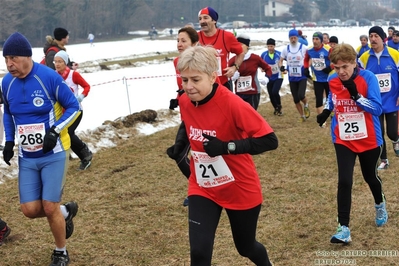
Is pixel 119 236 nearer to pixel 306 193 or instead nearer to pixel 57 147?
pixel 57 147

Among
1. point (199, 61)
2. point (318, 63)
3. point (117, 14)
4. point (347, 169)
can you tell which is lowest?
point (117, 14)

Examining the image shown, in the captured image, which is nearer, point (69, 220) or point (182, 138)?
point (182, 138)

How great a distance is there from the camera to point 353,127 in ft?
18.0

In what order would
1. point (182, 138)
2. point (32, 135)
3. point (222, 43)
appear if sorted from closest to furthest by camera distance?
point (182, 138) → point (32, 135) → point (222, 43)

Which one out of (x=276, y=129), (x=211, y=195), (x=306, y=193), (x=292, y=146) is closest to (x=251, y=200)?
(x=211, y=195)

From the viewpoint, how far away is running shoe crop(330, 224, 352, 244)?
5.57 m

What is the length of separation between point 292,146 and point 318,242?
16.5ft

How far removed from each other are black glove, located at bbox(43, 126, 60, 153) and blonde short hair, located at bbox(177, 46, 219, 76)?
1598 mm

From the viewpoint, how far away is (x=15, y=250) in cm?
594

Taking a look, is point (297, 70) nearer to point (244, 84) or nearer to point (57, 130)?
point (244, 84)

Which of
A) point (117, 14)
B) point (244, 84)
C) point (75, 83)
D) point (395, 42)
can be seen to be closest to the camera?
point (75, 83)

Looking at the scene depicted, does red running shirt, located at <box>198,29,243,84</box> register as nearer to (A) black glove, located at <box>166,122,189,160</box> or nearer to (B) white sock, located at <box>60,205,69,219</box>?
(B) white sock, located at <box>60,205,69,219</box>

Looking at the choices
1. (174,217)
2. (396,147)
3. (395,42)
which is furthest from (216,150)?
(395,42)

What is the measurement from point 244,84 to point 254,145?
737cm
